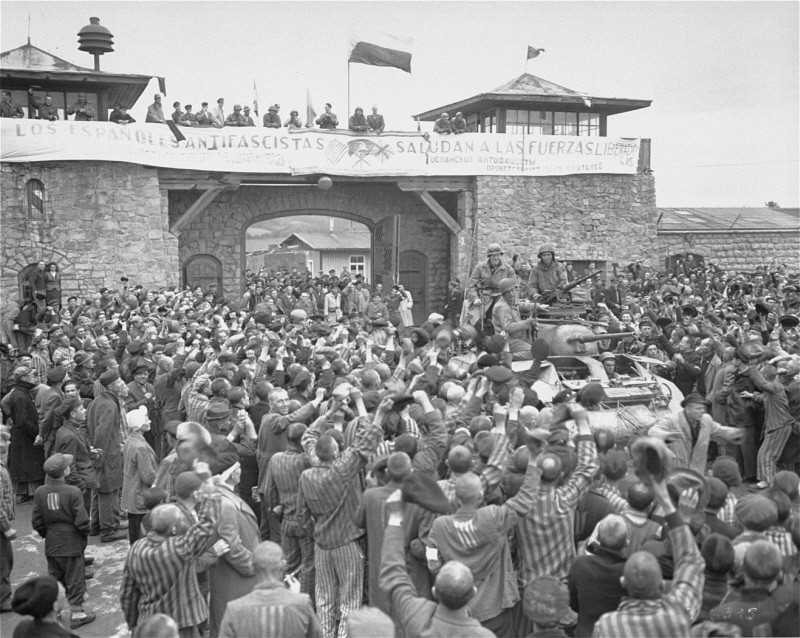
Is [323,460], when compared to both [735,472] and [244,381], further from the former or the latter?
[244,381]

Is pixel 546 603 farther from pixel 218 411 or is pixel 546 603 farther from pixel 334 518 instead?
pixel 218 411

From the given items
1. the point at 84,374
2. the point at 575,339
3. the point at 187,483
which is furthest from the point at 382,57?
the point at 187,483

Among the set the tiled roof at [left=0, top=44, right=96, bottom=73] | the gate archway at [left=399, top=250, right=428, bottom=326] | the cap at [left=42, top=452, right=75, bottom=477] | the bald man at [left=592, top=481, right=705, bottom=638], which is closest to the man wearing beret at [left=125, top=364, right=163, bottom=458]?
the cap at [left=42, top=452, right=75, bottom=477]

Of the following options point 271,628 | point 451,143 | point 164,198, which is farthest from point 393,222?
point 271,628

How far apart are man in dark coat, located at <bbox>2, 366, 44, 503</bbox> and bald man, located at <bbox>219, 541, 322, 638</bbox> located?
22.1 feet

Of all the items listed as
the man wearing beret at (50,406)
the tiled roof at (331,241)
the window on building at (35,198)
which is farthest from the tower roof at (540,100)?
the man wearing beret at (50,406)

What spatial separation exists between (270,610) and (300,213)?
21.9 meters

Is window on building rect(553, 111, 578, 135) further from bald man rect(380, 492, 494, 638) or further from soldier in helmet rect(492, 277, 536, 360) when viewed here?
bald man rect(380, 492, 494, 638)

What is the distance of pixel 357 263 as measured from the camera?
150ft

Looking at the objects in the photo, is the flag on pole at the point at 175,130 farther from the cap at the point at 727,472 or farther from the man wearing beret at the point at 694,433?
the cap at the point at 727,472

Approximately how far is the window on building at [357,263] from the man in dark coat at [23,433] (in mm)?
34533

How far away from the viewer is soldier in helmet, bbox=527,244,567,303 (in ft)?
43.2

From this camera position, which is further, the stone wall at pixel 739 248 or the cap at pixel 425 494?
the stone wall at pixel 739 248

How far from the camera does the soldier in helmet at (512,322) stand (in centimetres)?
1184
